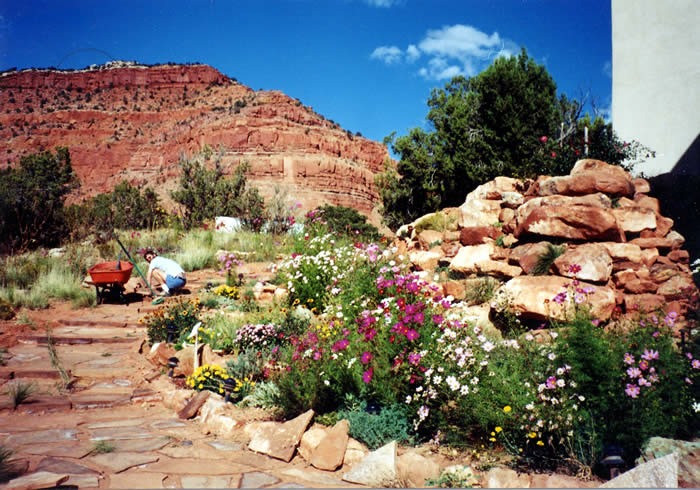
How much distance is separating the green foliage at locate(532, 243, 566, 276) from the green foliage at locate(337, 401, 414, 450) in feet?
13.2

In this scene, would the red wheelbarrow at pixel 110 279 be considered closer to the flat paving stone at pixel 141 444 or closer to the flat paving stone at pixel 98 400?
the flat paving stone at pixel 98 400

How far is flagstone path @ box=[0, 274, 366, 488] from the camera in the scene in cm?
342

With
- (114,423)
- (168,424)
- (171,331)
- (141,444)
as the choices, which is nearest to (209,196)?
(171,331)

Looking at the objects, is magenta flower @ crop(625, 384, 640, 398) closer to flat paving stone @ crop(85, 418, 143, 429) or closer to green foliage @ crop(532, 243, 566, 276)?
green foliage @ crop(532, 243, 566, 276)

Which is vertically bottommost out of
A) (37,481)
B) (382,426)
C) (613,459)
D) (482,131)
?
(37,481)

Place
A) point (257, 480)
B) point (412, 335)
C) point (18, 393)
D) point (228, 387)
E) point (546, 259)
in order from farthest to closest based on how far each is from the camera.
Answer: point (546, 259) < point (228, 387) < point (18, 393) < point (412, 335) < point (257, 480)

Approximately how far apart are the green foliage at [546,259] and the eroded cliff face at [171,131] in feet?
143

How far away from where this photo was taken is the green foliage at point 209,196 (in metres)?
20.5

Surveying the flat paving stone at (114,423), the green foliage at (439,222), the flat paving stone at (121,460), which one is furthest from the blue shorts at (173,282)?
the flat paving stone at (121,460)

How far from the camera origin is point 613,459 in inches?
117

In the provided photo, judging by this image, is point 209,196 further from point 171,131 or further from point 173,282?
point 171,131

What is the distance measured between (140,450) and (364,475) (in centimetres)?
191

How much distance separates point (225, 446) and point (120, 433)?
1049 millimetres

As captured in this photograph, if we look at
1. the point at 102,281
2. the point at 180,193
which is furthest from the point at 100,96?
the point at 102,281
